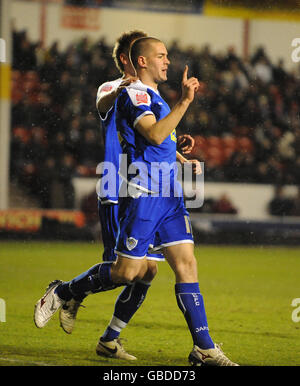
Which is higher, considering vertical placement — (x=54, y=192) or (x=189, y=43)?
(x=189, y=43)

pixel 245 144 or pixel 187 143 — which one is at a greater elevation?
pixel 187 143

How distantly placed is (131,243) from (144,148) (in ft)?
1.89

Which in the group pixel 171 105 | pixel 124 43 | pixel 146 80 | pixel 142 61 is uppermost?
pixel 124 43

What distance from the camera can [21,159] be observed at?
15094 millimetres

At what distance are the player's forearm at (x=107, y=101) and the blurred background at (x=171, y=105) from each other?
29.7ft

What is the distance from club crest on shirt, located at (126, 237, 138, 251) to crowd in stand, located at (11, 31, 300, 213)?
406 inches

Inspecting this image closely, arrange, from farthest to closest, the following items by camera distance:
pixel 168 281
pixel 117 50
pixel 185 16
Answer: pixel 185 16, pixel 168 281, pixel 117 50

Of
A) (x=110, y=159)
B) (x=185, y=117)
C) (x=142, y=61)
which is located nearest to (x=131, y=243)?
(x=110, y=159)

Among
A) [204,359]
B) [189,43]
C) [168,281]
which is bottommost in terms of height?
[168,281]

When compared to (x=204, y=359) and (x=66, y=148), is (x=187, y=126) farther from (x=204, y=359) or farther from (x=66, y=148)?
(x=204, y=359)

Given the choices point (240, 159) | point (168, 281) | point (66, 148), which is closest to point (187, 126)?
point (240, 159)

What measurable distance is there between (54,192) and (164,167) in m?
10.2

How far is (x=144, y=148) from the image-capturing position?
14.8 ft

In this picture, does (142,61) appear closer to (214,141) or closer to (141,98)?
(141,98)
